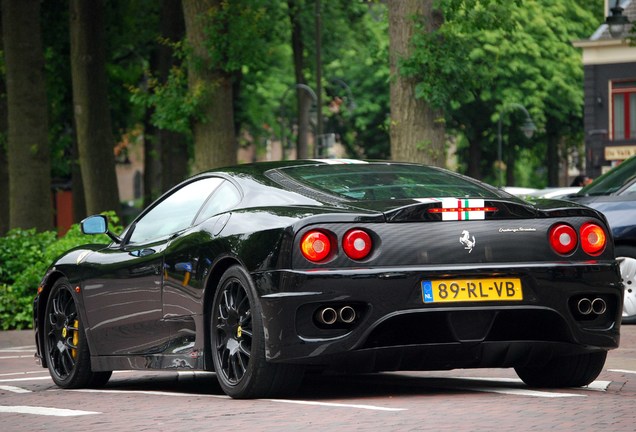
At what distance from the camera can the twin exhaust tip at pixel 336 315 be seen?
757 centimetres

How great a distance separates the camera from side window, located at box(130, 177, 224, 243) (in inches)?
354

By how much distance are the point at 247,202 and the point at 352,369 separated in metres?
1.18

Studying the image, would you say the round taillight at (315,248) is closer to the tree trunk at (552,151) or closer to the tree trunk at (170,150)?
the tree trunk at (170,150)

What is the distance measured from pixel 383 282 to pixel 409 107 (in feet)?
32.5

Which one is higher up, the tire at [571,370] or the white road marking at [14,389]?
the tire at [571,370]

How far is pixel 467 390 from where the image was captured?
836 centimetres

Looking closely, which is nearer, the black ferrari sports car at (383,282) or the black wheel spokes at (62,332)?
the black ferrari sports car at (383,282)

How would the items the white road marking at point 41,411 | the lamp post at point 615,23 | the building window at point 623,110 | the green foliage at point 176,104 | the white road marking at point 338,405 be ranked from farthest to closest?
the building window at point 623,110, the lamp post at point 615,23, the green foliage at point 176,104, the white road marking at point 41,411, the white road marking at point 338,405

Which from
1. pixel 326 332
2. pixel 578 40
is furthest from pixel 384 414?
pixel 578 40

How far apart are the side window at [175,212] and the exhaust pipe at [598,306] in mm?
2254

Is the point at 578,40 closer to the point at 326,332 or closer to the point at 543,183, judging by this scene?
the point at 543,183

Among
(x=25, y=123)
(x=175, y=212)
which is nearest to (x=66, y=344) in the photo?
(x=175, y=212)

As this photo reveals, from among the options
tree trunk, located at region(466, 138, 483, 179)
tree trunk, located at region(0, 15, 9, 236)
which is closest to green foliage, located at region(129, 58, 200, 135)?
tree trunk, located at region(0, 15, 9, 236)

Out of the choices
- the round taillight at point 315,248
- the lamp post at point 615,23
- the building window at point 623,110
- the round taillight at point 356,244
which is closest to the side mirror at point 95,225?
the round taillight at point 315,248
